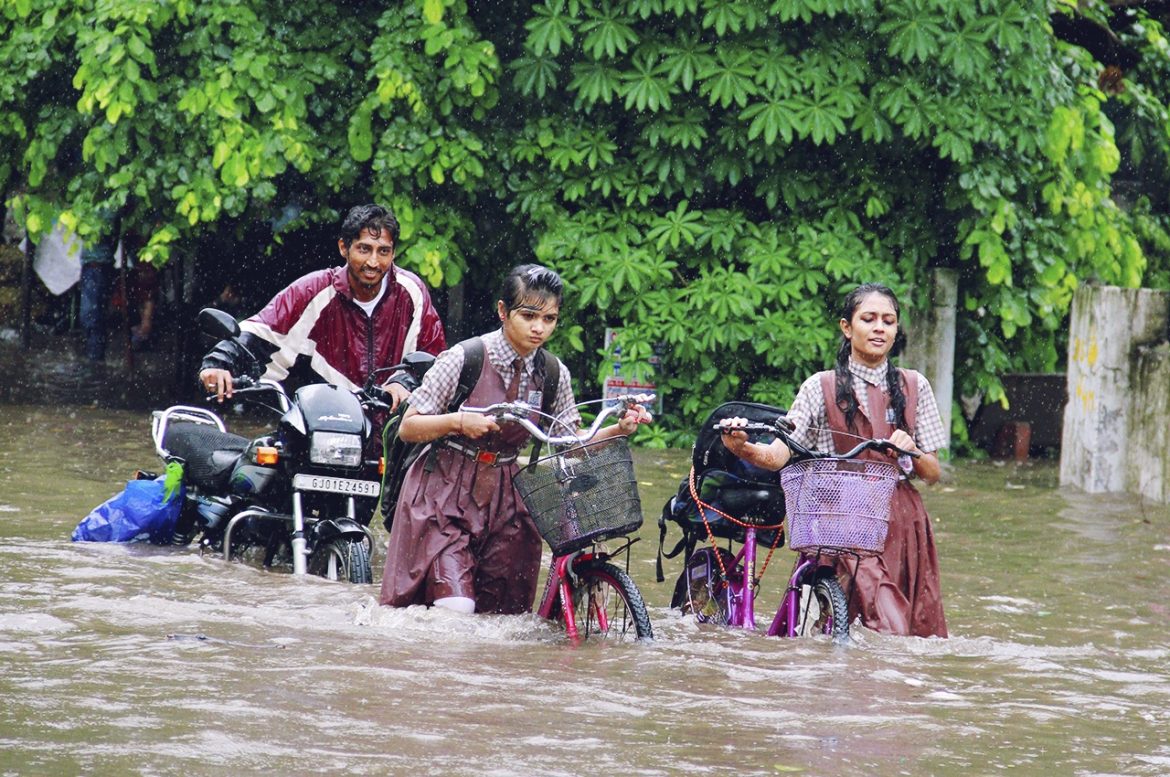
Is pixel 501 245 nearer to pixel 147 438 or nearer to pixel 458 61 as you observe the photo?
pixel 458 61

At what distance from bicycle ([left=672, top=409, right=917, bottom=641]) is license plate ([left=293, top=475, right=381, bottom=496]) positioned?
1493mm

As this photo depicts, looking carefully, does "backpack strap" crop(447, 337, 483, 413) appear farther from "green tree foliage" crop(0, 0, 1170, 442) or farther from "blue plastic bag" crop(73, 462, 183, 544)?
"green tree foliage" crop(0, 0, 1170, 442)

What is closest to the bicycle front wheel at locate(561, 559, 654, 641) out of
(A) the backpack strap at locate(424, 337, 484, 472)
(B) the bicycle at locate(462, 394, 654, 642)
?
(B) the bicycle at locate(462, 394, 654, 642)

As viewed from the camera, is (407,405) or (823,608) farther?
(407,405)

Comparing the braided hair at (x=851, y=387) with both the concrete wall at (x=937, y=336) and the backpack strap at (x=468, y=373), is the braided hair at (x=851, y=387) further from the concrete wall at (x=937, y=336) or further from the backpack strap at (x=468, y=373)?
the concrete wall at (x=937, y=336)

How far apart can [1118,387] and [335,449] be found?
7.18 m

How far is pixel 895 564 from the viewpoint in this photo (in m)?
6.83

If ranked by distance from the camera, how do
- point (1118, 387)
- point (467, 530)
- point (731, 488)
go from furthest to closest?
1. point (1118, 387)
2. point (731, 488)
3. point (467, 530)

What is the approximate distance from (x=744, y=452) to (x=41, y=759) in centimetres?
284

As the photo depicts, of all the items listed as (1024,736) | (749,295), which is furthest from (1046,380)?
(1024,736)

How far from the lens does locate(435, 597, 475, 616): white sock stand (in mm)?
6656

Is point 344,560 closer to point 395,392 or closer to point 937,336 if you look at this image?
point 395,392

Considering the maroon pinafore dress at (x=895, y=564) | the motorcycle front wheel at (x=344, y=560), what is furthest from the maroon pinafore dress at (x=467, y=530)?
the maroon pinafore dress at (x=895, y=564)

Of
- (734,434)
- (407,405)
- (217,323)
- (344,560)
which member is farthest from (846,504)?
(217,323)
